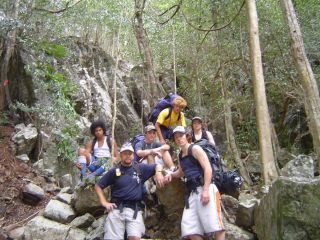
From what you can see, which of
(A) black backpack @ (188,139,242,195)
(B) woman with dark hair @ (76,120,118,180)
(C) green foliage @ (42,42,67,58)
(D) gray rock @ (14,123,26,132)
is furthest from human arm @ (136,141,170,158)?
(C) green foliage @ (42,42,67,58)

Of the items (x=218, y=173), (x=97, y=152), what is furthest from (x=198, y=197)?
(x=97, y=152)

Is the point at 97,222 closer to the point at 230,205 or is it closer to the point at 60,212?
the point at 60,212

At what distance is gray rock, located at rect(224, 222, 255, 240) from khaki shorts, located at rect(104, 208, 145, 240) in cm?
132

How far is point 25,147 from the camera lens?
36.4 feet

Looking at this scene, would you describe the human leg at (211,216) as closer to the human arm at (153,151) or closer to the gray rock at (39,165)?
the human arm at (153,151)

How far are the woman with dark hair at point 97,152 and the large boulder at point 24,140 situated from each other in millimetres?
4053

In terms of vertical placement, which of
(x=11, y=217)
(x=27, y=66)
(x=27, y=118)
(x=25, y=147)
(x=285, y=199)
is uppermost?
(x=27, y=66)

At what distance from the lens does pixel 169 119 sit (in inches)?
277

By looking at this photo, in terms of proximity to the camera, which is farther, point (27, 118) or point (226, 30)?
point (226, 30)

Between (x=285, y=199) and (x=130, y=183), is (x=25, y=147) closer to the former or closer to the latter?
(x=130, y=183)

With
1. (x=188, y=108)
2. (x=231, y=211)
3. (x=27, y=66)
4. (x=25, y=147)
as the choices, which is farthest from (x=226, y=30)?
(x=231, y=211)

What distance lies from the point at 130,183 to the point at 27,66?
7612 millimetres

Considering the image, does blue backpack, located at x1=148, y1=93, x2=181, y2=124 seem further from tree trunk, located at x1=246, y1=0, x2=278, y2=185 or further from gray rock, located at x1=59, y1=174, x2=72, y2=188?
gray rock, located at x1=59, y1=174, x2=72, y2=188

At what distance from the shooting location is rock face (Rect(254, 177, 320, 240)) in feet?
14.5
